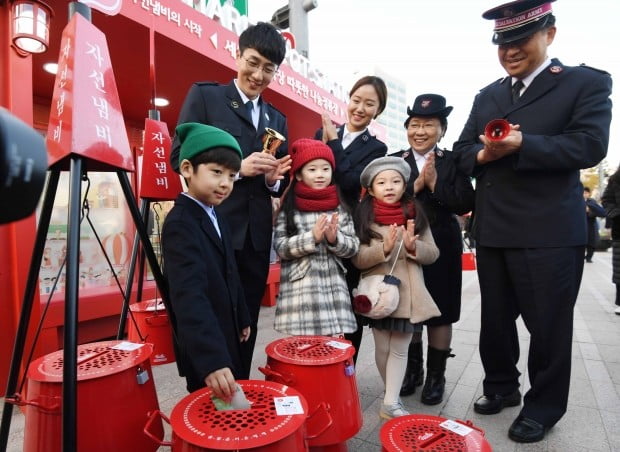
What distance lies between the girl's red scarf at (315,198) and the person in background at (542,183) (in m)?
0.84

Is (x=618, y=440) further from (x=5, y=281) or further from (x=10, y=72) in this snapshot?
(x=10, y=72)

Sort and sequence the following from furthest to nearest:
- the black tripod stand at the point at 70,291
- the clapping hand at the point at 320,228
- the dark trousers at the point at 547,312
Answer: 1. the clapping hand at the point at 320,228
2. the dark trousers at the point at 547,312
3. the black tripod stand at the point at 70,291

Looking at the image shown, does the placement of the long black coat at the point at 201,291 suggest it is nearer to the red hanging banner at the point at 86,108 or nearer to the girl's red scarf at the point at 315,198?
the red hanging banner at the point at 86,108

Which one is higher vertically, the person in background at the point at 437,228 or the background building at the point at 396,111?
the background building at the point at 396,111

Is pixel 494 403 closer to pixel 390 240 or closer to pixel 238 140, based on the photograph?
pixel 390 240

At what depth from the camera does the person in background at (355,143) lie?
2.41m

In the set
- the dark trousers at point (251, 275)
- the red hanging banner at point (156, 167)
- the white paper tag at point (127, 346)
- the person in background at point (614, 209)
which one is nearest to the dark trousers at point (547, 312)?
the dark trousers at point (251, 275)

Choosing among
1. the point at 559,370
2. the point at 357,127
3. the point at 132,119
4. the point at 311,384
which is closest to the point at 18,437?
the point at 311,384

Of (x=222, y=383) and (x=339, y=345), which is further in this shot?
(x=339, y=345)

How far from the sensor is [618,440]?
1960 mm

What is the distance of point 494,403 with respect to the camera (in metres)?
2.24

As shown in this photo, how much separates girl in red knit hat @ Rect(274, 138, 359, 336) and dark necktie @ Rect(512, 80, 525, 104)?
1.09 meters

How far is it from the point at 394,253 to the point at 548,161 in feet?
2.97

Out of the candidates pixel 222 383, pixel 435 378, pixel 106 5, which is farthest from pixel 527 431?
pixel 106 5
